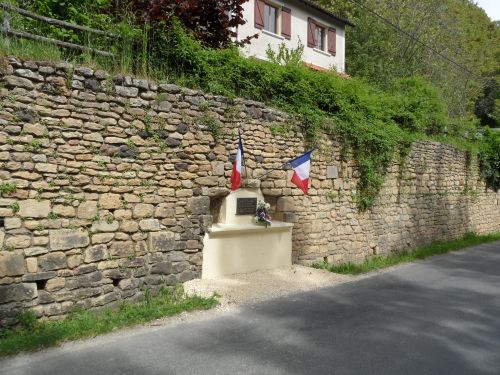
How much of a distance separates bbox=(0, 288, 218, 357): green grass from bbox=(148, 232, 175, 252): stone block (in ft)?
2.02

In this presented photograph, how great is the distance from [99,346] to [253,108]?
492 cm

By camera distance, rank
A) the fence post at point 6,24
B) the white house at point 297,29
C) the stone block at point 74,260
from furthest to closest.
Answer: the white house at point 297,29 < the fence post at point 6,24 < the stone block at point 74,260

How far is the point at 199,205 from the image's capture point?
7.25 metres

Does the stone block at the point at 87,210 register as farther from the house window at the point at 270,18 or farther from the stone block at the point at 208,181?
the house window at the point at 270,18

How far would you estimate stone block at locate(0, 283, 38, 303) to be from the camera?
203 inches

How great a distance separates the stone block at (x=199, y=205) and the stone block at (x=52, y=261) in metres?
2.10

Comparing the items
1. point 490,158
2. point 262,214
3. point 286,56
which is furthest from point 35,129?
point 490,158

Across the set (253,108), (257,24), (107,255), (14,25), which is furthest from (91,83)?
(257,24)

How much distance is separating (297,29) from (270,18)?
1741 millimetres

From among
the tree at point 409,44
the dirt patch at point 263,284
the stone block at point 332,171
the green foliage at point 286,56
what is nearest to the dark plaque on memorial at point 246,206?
the dirt patch at point 263,284

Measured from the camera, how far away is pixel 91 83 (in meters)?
6.01

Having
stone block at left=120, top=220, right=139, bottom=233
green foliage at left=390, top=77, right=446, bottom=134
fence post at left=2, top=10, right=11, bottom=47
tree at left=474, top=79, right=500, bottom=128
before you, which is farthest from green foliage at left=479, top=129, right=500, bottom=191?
tree at left=474, top=79, right=500, bottom=128

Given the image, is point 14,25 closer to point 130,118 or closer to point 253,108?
point 130,118

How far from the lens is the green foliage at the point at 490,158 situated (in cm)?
1753
